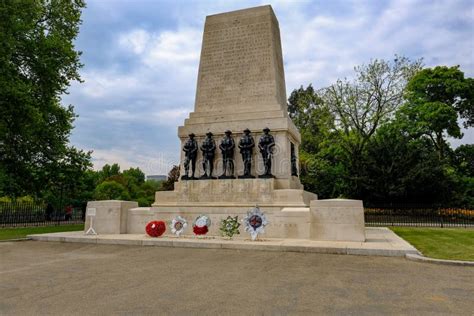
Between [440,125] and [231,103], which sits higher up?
[440,125]

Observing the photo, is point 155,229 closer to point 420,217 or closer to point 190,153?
point 190,153

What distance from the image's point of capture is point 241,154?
58.3 ft

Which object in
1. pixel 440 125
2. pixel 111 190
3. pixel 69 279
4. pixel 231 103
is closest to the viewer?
pixel 69 279

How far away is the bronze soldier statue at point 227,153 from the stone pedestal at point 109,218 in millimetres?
4752

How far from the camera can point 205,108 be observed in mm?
19984

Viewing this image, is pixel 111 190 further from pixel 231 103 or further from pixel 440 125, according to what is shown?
pixel 440 125

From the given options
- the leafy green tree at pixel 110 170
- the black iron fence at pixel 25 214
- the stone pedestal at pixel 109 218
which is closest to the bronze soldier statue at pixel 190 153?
the stone pedestal at pixel 109 218

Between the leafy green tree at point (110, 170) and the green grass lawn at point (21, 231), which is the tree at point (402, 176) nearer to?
the green grass lawn at point (21, 231)

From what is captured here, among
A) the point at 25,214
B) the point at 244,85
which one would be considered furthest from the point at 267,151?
the point at 25,214

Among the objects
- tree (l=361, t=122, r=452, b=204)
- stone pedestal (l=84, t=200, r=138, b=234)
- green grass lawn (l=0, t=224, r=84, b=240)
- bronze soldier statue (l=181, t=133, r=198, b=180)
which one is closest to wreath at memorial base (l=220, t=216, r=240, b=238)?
bronze soldier statue (l=181, t=133, r=198, b=180)

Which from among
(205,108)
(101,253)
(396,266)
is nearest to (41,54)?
(205,108)

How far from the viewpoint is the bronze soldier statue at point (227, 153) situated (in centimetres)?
1748

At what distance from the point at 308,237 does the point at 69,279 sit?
865 centimetres

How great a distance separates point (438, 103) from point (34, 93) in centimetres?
3598
